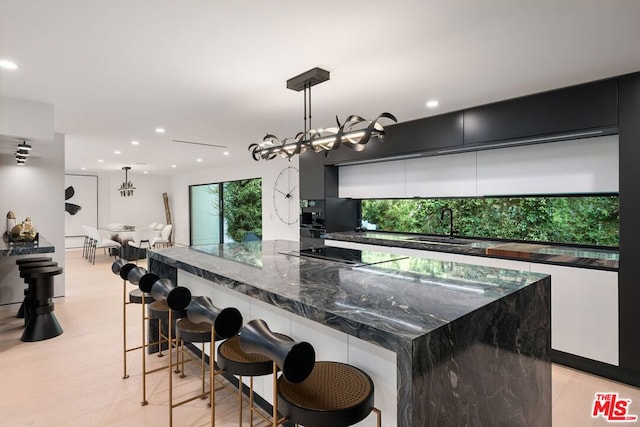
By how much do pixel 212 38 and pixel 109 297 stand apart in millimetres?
4371

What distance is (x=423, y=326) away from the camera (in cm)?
113

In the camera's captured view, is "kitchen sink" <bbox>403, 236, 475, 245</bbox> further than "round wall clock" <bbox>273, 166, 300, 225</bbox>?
No

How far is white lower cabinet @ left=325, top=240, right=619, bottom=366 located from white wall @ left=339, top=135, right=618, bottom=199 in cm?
79

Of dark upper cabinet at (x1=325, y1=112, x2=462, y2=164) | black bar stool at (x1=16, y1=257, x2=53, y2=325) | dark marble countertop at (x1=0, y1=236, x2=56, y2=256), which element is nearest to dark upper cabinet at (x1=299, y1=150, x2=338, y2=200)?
dark upper cabinet at (x1=325, y1=112, x2=462, y2=164)

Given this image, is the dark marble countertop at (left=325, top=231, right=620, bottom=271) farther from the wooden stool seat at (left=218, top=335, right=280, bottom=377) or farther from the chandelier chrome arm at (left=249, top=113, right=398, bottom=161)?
the wooden stool seat at (left=218, top=335, right=280, bottom=377)

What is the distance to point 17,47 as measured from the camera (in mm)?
2201

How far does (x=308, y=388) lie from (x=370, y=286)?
55 centimetres

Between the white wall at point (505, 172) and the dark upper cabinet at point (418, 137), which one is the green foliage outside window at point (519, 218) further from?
the dark upper cabinet at point (418, 137)

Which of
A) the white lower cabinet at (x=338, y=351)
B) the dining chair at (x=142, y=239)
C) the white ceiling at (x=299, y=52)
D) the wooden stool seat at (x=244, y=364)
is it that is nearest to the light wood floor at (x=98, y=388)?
the white lower cabinet at (x=338, y=351)

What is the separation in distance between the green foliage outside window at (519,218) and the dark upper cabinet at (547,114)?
83cm

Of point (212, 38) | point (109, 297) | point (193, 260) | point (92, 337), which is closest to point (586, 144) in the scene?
point (212, 38)

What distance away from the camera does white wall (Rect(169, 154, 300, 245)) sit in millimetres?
6789

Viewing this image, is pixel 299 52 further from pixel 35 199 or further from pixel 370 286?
pixel 35 199

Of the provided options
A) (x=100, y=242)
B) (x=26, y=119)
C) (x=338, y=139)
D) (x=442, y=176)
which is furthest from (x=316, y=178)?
(x=100, y=242)
